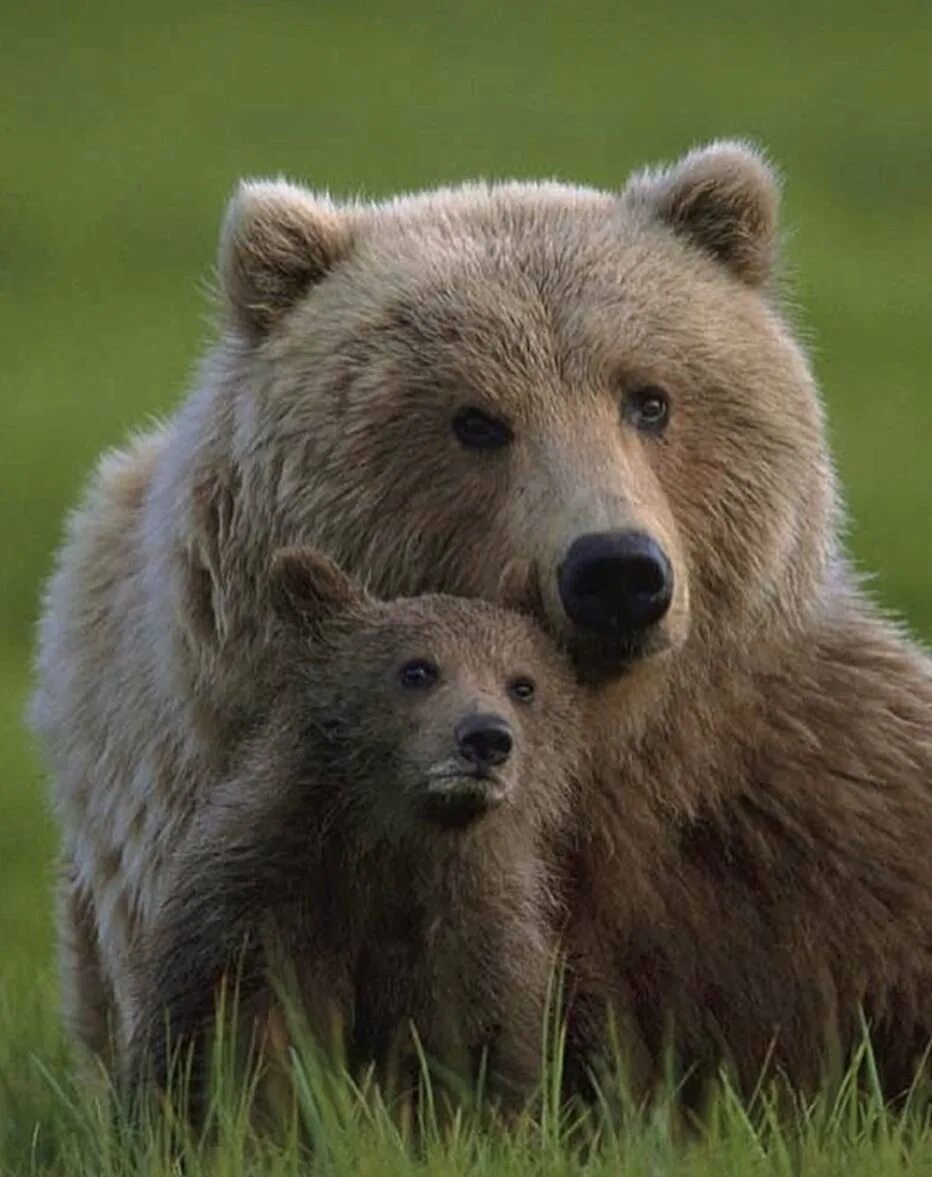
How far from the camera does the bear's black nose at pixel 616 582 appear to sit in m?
5.68

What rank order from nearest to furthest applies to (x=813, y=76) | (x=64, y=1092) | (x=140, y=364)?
(x=64, y=1092) < (x=140, y=364) < (x=813, y=76)

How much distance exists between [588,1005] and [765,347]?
1.10 meters

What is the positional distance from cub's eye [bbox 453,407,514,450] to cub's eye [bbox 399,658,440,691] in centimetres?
54

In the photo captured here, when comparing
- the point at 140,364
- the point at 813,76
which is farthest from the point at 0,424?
the point at 813,76

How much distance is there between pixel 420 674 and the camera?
225 inches

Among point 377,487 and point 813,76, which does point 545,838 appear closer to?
point 377,487

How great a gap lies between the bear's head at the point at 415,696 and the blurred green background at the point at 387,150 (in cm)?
516

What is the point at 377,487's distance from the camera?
618cm

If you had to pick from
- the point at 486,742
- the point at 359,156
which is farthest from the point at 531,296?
the point at 359,156

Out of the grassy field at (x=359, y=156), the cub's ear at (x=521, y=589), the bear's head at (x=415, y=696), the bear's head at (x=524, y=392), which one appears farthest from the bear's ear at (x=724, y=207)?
the grassy field at (x=359, y=156)

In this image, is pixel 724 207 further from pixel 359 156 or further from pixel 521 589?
pixel 359 156

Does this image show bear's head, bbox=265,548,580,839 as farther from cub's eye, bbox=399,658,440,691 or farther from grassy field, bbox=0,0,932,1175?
grassy field, bbox=0,0,932,1175

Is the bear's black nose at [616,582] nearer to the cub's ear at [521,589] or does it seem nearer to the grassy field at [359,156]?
the cub's ear at [521,589]

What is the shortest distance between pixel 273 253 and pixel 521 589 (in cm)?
81
